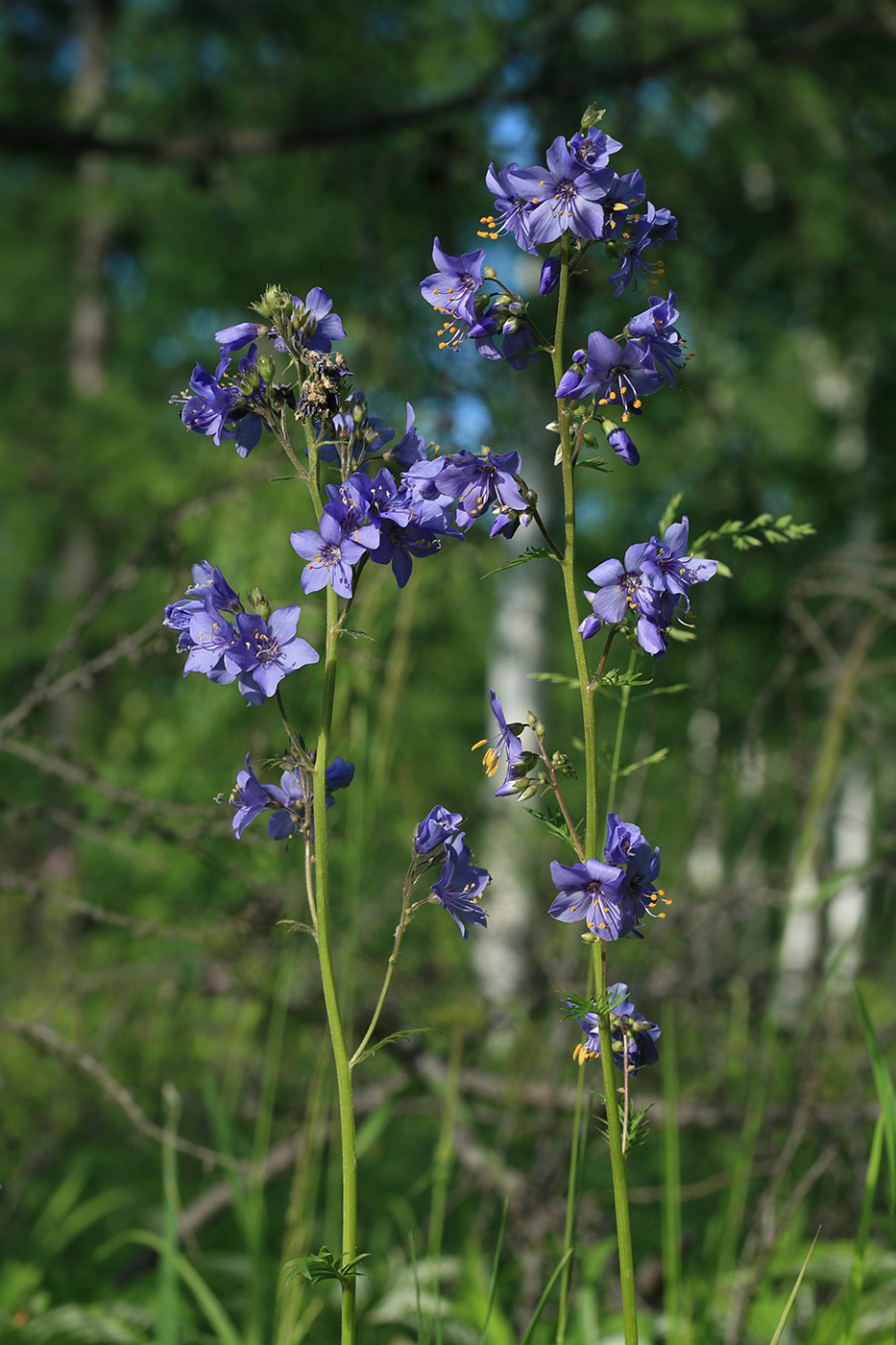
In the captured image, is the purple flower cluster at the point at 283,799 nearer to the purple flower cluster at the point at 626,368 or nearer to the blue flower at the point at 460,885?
the blue flower at the point at 460,885

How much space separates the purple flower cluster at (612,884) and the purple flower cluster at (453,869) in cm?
14

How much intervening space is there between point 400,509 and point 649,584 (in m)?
0.30

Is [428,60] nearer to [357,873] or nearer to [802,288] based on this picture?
[802,288]

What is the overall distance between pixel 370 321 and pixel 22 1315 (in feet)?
11.8

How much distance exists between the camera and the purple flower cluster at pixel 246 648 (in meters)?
1.16

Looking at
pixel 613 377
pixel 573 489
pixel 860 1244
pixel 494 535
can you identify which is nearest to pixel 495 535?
pixel 494 535

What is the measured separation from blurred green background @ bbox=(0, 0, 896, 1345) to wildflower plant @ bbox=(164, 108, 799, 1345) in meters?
0.60

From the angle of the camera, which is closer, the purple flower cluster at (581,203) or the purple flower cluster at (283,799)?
the purple flower cluster at (581,203)

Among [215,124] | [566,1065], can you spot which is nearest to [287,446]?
[566,1065]

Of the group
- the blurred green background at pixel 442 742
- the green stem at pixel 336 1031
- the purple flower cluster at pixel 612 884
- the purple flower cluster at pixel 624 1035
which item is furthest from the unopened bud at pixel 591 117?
the purple flower cluster at pixel 624 1035

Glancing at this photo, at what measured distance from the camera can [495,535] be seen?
1.20 metres

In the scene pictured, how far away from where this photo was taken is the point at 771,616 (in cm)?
872

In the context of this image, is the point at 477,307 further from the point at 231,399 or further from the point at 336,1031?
the point at 336,1031

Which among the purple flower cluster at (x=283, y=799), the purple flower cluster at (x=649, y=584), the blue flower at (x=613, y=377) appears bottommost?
the purple flower cluster at (x=283, y=799)
